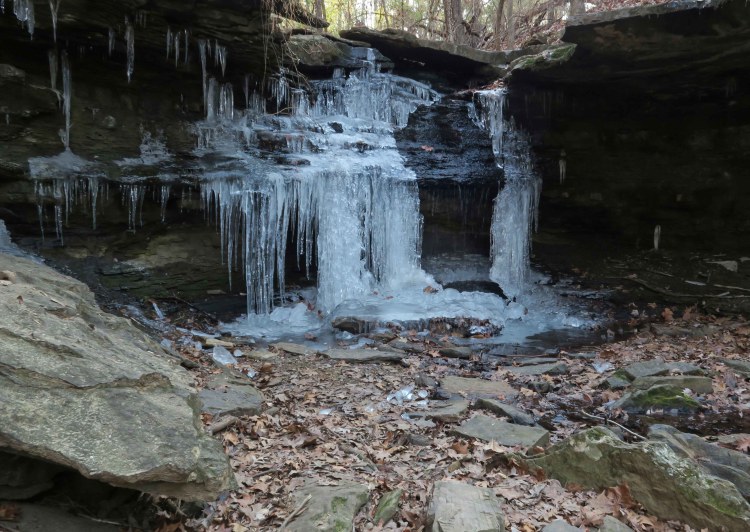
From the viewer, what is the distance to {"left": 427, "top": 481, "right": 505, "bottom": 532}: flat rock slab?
8.61 feet

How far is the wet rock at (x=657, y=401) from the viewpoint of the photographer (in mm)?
5098

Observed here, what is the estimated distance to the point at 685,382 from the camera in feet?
18.1

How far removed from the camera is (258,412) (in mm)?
4531

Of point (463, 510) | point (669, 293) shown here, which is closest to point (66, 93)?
point (463, 510)

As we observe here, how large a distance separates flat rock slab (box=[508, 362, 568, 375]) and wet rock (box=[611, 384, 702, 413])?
135cm

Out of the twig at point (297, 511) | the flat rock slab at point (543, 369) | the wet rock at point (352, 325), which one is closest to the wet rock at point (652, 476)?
the twig at point (297, 511)

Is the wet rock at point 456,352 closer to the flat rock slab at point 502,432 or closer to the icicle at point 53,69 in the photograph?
the flat rock slab at point 502,432

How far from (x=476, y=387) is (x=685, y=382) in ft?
7.38

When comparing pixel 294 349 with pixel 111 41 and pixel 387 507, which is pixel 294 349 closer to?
pixel 387 507

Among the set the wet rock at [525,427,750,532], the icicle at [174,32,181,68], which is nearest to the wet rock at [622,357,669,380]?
the wet rock at [525,427,750,532]

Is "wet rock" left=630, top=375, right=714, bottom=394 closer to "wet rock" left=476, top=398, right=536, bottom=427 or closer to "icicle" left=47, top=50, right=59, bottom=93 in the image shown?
"wet rock" left=476, top=398, right=536, bottom=427

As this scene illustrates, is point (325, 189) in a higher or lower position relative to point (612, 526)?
higher

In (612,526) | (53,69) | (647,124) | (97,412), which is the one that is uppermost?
(53,69)

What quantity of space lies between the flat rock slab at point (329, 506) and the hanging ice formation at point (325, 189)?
7.11 m
